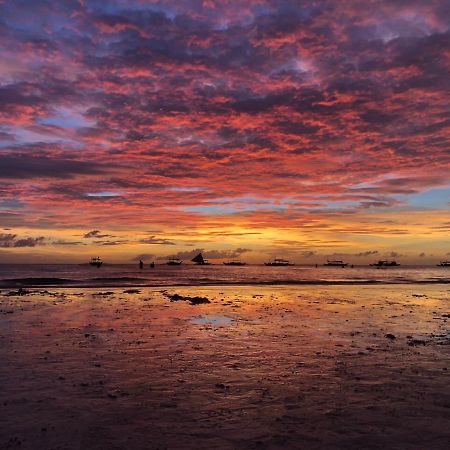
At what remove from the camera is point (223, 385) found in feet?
44.1

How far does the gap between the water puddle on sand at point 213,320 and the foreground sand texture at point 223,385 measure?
2.16ft

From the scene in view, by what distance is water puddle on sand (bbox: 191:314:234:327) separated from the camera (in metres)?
26.3

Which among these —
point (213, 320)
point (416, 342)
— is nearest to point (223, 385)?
point (416, 342)

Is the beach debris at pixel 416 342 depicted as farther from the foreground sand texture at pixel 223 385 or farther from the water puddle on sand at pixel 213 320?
the water puddle on sand at pixel 213 320

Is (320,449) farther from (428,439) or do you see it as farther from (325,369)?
(325,369)

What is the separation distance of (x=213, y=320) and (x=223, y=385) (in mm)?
14246

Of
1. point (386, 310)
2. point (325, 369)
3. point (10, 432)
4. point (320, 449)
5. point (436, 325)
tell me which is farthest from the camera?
point (386, 310)

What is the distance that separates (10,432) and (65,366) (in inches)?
231

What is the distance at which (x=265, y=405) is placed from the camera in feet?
38.3

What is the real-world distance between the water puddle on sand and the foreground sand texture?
2.16ft

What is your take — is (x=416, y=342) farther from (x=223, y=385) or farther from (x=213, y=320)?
(x=213, y=320)

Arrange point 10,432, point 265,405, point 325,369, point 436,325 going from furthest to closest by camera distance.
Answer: point 436,325 → point 325,369 → point 265,405 → point 10,432

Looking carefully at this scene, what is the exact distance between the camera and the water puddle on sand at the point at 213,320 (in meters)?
26.3

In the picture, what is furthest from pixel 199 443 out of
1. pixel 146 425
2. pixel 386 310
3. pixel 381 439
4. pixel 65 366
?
pixel 386 310
